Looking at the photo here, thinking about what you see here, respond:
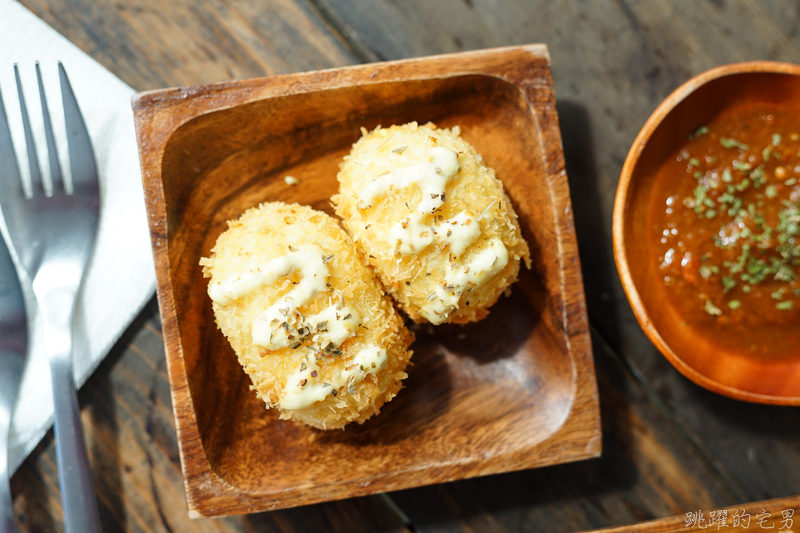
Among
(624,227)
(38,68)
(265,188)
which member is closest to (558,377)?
(624,227)

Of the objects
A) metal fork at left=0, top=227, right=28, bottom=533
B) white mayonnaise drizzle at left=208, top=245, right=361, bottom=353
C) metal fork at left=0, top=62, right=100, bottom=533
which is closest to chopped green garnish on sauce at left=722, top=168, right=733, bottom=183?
white mayonnaise drizzle at left=208, top=245, right=361, bottom=353

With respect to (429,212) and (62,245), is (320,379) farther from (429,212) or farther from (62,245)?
(62,245)

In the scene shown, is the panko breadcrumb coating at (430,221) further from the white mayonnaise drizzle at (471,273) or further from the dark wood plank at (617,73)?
the dark wood plank at (617,73)

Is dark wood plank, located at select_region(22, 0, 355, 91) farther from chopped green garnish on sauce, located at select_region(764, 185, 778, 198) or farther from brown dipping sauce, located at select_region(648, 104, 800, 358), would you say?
chopped green garnish on sauce, located at select_region(764, 185, 778, 198)

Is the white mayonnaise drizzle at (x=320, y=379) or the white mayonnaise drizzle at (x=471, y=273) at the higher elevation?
the white mayonnaise drizzle at (x=471, y=273)

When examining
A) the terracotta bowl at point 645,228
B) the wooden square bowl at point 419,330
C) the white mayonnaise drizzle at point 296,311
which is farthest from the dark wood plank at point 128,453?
the terracotta bowl at point 645,228

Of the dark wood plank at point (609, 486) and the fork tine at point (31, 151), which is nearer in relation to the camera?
the fork tine at point (31, 151)

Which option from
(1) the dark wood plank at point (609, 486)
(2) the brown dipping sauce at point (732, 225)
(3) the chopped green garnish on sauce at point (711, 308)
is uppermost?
(2) the brown dipping sauce at point (732, 225)
